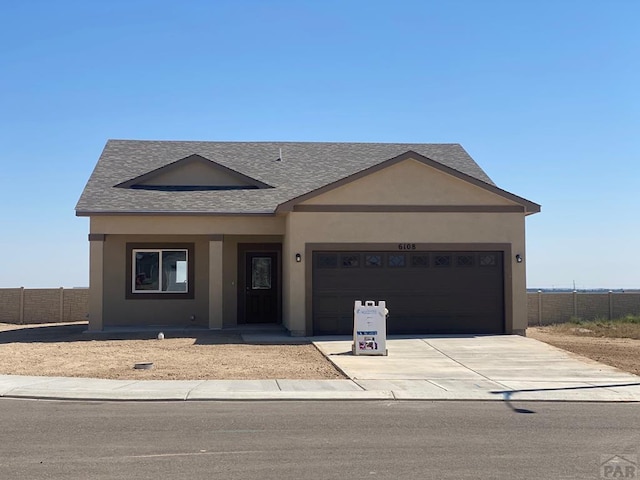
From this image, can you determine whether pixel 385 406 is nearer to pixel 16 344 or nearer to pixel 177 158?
pixel 16 344

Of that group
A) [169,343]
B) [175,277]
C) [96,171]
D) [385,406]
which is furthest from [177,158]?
[385,406]

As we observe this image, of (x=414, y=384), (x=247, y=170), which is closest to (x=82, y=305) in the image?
(x=247, y=170)

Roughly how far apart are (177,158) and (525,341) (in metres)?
13.8

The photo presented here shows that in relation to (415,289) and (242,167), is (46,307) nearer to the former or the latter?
(242,167)

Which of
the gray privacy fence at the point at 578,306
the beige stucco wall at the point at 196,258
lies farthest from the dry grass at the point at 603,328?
the beige stucco wall at the point at 196,258

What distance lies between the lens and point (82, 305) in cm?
2794

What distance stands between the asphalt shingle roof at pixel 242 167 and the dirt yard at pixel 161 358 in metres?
3.93

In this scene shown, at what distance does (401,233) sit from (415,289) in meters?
1.63

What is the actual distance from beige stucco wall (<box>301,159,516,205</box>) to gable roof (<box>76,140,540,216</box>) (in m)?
0.25

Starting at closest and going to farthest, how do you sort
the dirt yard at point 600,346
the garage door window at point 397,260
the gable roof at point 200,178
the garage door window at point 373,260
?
1. the dirt yard at point 600,346
2. the garage door window at point 373,260
3. the garage door window at point 397,260
4. the gable roof at point 200,178

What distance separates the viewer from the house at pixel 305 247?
2077cm

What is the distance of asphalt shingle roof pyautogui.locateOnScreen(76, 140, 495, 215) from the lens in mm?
22484

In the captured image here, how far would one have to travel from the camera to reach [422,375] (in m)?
14.6

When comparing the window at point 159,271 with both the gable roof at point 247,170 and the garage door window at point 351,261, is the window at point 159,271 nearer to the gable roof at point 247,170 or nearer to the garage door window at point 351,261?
the gable roof at point 247,170
